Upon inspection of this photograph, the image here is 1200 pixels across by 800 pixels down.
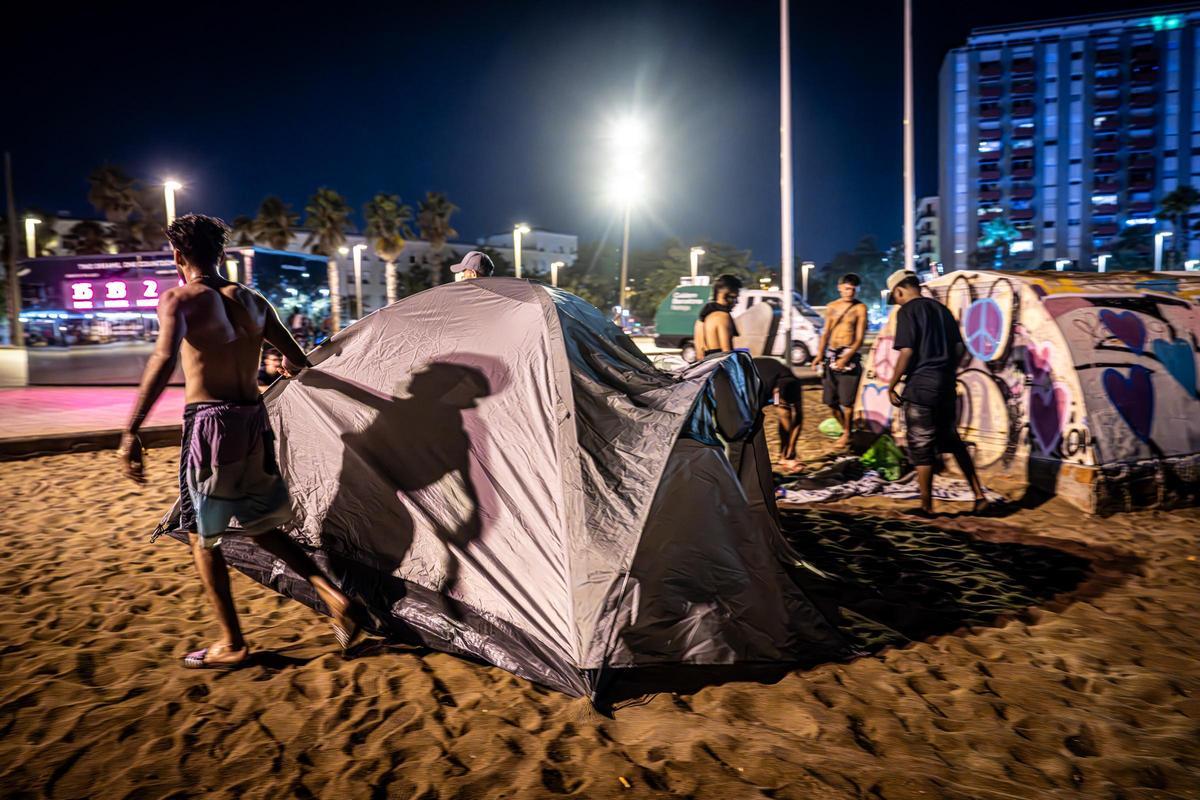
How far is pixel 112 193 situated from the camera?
37.4 meters

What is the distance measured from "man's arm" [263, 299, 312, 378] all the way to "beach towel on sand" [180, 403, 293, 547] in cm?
45

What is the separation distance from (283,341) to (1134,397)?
6.58 meters

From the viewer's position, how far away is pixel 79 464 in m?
7.91

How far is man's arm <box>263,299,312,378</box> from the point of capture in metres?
3.64

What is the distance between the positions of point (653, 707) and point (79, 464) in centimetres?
770

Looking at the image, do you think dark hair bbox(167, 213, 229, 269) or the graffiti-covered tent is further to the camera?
the graffiti-covered tent

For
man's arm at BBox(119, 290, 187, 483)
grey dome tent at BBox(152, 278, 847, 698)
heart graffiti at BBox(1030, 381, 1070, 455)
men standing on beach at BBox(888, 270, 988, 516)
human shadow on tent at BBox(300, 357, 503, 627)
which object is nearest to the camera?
man's arm at BBox(119, 290, 187, 483)

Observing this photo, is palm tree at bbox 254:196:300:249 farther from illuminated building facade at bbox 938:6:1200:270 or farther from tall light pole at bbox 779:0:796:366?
illuminated building facade at bbox 938:6:1200:270

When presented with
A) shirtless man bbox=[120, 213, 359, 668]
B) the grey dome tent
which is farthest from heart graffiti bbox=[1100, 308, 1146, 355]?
shirtless man bbox=[120, 213, 359, 668]

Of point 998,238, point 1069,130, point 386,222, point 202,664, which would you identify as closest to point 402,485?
point 202,664

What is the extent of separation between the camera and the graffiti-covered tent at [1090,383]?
5953mm

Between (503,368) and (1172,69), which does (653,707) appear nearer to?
(503,368)

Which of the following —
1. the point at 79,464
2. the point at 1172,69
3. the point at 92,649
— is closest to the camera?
the point at 92,649

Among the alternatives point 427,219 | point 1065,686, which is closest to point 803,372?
point 1065,686
